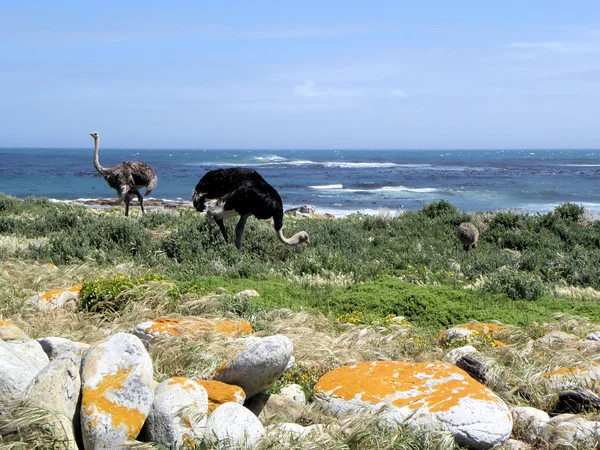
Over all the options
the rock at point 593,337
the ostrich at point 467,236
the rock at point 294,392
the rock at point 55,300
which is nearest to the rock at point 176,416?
the rock at point 294,392

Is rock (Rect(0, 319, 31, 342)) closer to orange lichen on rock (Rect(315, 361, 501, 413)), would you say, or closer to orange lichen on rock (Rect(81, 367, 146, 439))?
orange lichen on rock (Rect(81, 367, 146, 439))

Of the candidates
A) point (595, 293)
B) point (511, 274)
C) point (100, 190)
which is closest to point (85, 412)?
point (511, 274)

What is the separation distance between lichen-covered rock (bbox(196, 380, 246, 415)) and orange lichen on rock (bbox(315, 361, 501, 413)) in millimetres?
761

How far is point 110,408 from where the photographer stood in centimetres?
410

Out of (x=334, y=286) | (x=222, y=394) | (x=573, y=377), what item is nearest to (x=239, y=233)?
(x=334, y=286)

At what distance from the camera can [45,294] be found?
8359mm

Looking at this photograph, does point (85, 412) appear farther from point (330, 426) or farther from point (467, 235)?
point (467, 235)

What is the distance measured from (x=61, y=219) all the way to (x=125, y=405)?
1165 cm

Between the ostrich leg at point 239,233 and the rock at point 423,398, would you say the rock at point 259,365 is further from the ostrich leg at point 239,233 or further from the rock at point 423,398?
the ostrich leg at point 239,233

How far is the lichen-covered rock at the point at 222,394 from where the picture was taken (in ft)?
15.8

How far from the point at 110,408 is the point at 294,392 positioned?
1750mm

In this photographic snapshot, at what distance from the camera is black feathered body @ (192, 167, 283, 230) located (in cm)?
1245

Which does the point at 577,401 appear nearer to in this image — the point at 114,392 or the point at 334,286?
the point at 114,392

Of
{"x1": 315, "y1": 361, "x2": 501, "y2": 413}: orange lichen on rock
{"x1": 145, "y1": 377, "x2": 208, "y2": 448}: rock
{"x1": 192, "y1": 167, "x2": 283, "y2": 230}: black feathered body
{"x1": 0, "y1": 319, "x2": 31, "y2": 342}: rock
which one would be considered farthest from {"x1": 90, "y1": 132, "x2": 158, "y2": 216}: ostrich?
{"x1": 145, "y1": 377, "x2": 208, "y2": 448}: rock
